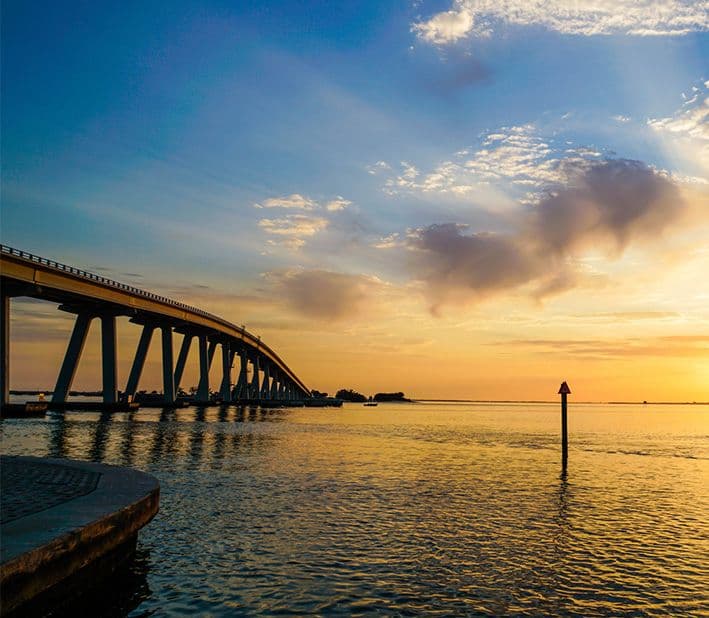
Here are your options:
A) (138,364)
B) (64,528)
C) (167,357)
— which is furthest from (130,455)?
(167,357)

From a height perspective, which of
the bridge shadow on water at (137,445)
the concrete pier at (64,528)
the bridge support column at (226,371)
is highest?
the bridge support column at (226,371)

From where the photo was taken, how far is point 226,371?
148250 millimetres

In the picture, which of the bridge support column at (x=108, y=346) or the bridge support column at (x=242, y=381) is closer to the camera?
the bridge support column at (x=108, y=346)

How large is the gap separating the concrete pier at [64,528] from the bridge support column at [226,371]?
133494 mm

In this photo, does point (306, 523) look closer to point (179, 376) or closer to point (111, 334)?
point (111, 334)

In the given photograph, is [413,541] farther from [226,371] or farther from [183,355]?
[226,371]

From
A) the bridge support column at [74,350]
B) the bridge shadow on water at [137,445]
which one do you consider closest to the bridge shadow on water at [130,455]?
the bridge shadow on water at [137,445]

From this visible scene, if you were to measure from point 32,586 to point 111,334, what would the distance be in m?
79.0

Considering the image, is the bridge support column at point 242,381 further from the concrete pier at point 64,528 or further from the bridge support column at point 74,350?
the concrete pier at point 64,528

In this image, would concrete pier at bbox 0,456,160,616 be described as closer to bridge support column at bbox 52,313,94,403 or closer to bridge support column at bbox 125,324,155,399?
bridge support column at bbox 52,313,94,403

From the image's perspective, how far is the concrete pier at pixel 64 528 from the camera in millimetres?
7562

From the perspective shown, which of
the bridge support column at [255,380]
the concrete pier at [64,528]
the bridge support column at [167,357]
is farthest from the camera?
the bridge support column at [255,380]

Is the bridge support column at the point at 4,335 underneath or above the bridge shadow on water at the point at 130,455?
above

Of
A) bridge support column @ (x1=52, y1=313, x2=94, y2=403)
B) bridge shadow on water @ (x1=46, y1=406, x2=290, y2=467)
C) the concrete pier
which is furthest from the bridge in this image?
the concrete pier
